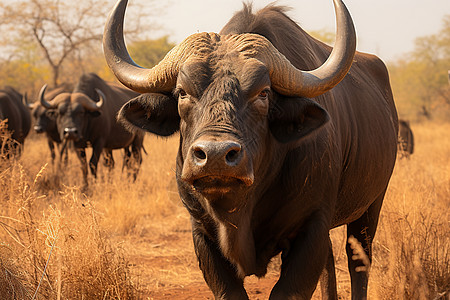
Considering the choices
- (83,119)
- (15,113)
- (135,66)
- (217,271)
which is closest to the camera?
(217,271)

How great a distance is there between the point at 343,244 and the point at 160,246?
257 cm

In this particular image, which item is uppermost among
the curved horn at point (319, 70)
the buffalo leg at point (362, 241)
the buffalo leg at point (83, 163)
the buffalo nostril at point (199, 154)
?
the curved horn at point (319, 70)

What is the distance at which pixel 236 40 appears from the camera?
301 cm

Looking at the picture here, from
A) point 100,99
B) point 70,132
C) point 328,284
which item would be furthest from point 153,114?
point 100,99

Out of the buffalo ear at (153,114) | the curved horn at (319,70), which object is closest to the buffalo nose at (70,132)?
the buffalo ear at (153,114)

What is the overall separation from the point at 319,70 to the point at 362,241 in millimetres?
2258

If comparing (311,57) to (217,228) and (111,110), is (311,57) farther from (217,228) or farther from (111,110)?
(111,110)

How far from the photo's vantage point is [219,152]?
2.33m

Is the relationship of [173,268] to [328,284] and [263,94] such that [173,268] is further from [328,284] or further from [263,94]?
[263,94]

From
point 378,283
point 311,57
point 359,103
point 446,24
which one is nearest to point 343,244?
point 378,283

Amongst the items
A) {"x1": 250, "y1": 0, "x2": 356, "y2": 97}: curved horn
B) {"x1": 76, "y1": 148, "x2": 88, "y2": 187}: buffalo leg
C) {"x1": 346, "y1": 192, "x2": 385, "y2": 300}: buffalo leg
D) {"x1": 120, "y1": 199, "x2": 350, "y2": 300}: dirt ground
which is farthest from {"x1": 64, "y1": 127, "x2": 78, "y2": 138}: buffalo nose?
{"x1": 250, "y1": 0, "x2": 356, "y2": 97}: curved horn

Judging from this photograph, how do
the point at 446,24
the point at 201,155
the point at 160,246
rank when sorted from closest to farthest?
the point at 201,155 < the point at 160,246 < the point at 446,24

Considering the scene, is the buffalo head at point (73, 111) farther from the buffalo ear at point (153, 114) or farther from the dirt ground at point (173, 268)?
the buffalo ear at point (153, 114)

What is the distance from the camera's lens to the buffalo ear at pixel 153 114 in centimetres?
316
